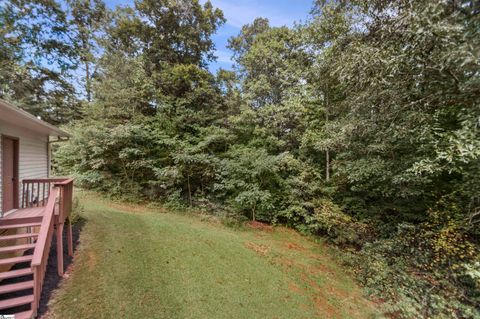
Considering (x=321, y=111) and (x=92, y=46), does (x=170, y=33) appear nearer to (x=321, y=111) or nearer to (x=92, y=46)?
(x=92, y=46)

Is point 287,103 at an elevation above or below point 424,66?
above

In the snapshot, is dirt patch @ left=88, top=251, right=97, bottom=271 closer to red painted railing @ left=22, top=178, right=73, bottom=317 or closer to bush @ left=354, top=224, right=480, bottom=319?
red painted railing @ left=22, top=178, right=73, bottom=317

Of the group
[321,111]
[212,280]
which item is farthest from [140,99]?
[212,280]

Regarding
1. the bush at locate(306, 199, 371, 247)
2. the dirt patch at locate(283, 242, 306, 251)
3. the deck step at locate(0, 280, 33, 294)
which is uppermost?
the deck step at locate(0, 280, 33, 294)

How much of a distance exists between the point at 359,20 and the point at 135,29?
1062 centimetres

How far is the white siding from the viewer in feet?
16.8

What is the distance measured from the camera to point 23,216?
173 inches

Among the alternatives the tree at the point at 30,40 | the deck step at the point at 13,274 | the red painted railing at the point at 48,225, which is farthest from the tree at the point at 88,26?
the deck step at the point at 13,274

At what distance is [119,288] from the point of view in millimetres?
4082

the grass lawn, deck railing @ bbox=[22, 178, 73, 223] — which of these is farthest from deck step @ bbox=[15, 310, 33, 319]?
deck railing @ bbox=[22, 178, 73, 223]

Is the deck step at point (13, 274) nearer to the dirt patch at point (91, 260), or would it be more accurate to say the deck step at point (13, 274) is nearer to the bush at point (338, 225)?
the dirt patch at point (91, 260)

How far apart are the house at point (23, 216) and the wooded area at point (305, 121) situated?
13.6 feet

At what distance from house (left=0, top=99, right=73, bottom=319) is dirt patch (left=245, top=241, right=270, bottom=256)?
15.6ft

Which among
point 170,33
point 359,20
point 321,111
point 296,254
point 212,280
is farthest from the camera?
point 170,33
